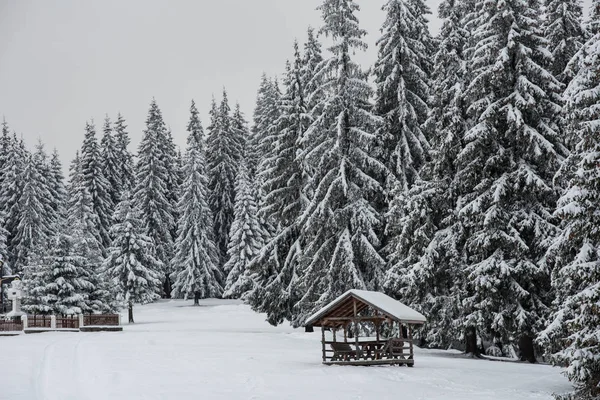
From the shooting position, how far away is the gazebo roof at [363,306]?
25.3 m

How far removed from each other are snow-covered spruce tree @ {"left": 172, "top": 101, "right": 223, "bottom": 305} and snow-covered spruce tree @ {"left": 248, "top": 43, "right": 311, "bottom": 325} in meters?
23.2

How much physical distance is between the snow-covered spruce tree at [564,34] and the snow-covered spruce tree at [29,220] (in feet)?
167

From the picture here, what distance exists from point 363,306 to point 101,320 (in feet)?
82.3

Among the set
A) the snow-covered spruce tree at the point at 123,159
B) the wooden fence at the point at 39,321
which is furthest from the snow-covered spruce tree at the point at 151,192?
the wooden fence at the point at 39,321

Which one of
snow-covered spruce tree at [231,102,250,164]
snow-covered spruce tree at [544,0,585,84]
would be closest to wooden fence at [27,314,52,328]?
snow-covered spruce tree at [231,102,250,164]

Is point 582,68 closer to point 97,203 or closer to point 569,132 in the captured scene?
point 569,132

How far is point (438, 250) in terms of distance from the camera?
2989 cm

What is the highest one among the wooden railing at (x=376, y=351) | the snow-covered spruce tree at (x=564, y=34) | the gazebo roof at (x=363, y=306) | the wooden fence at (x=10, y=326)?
the snow-covered spruce tree at (x=564, y=34)

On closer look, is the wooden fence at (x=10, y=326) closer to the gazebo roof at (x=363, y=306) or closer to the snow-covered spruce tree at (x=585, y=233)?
the gazebo roof at (x=363, y=306)

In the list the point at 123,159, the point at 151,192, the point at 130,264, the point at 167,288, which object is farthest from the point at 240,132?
the point at 130,264

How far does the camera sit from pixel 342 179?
32688mm

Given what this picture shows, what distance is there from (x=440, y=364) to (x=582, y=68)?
44.7 feet

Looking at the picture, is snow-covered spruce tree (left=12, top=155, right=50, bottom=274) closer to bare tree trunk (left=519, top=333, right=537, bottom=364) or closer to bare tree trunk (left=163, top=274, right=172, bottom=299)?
bare tree trunk (left=163, top=274, right=172, bottom=299)

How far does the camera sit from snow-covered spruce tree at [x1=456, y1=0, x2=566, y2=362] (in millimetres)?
26016
